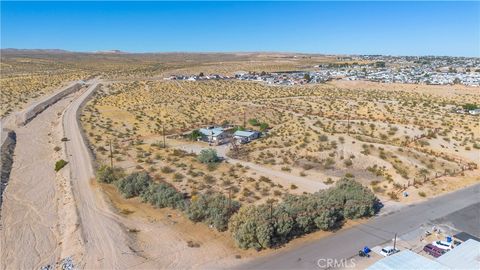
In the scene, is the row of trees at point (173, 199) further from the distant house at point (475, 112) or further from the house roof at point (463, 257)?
the distant house at point (475, 112)

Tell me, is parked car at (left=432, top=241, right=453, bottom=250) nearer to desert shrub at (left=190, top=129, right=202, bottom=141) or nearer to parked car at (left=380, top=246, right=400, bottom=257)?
parked car at (left=380, top=246, right=400, bottom=257)

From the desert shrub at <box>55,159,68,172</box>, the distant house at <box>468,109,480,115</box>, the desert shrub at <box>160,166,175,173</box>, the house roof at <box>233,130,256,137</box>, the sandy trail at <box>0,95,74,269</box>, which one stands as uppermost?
the house roof at <box>233,130,256,137</box>

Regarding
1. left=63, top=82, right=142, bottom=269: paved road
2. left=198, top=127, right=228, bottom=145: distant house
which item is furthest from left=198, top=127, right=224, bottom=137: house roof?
left=63, top=82, right=142, bottom=269: paved road

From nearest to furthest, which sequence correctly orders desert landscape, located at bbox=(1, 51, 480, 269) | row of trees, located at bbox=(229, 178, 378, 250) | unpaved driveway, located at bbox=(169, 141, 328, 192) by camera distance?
1. row of trees, located at bbox=(229, 178, 378, 250)
2. desert landscape, located at bbox=(1, 51, 480, 269)
3. unpaved driveway, located at bbox=(169, 141, 328, 192)

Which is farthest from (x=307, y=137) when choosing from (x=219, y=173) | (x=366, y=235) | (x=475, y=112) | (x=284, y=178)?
(x=475, y=112)

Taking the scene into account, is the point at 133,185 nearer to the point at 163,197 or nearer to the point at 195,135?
the point at 163,197

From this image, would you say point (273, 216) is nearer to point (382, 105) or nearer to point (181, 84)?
point (382, 105)

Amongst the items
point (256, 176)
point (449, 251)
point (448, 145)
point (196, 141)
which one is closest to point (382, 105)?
point (448, 145)
